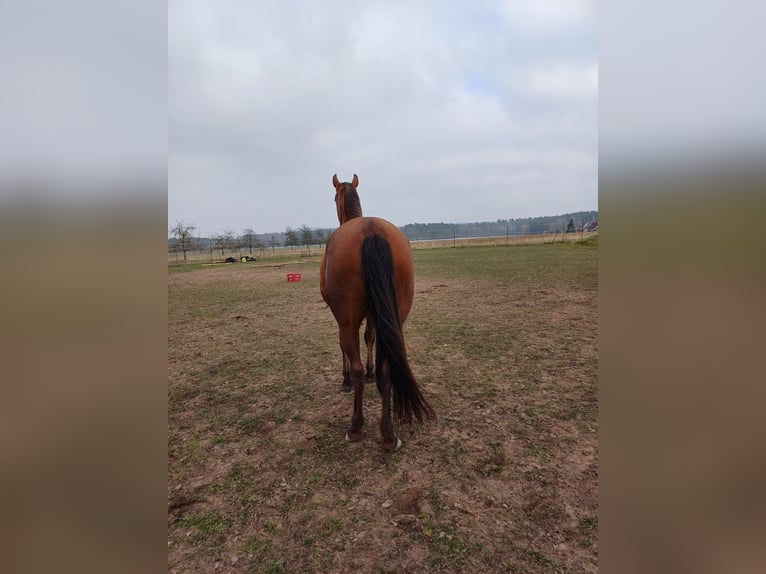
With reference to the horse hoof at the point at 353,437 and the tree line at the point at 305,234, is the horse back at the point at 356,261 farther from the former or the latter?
the tree line at the point at 305,234

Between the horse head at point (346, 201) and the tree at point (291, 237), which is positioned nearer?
the horse head at point (346, 201)

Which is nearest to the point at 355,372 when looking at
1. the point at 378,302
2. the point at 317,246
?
the point at 378,302

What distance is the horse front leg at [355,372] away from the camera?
293cm

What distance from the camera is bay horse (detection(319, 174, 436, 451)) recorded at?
277 centimetres

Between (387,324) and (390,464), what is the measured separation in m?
1.18

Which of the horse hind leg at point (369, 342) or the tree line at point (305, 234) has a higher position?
the tree line at point (305, 234)

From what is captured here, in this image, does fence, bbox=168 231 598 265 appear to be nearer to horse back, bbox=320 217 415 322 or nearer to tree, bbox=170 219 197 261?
tree, bbox=170 219 197 261

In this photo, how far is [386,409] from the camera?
2865mm

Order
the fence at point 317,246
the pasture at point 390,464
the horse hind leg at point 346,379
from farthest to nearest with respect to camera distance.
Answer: the fence at point 317,246 → the horse hind leg at point 346,379 → the pasture at point 390,464

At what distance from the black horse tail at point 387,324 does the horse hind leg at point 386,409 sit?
0.06 feet

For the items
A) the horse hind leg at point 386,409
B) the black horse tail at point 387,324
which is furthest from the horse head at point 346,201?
the horse hind leg at point 386,409
